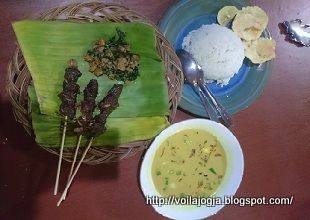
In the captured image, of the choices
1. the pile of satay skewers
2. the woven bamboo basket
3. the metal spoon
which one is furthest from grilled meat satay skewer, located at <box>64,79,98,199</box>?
the metal spoon

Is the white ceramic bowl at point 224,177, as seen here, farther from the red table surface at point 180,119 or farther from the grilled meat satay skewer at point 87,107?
the grilled meat satay skewer at point 87,107

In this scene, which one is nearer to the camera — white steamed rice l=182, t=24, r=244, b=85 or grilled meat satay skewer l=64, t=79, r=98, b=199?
grilled meat satay skewer l=64, t=79, r=98, b=199

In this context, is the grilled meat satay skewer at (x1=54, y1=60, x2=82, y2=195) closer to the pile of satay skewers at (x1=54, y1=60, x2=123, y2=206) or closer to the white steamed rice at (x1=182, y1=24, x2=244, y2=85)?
the pile of satay skewers at (x1=54, y1=60, x2=123, y2=206)

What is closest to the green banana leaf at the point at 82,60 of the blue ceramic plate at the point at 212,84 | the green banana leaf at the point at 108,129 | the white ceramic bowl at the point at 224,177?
the green banana leaf at the point at 108,129

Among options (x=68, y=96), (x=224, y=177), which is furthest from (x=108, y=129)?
(x=224, y=177)

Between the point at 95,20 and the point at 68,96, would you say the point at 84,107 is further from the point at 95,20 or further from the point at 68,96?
the point at 95,20

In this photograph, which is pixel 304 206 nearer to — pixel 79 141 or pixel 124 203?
pixel 124 203
